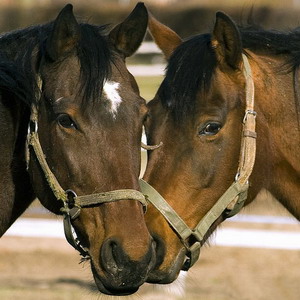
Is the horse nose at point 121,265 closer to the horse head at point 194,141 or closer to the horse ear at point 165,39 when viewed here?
the horse head at point 194,141

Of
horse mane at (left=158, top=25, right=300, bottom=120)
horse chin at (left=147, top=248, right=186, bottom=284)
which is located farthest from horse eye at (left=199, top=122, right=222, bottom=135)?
horse chin at (left=147, top=248, right=186, bottom=284)

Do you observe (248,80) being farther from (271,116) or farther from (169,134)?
(169,134)

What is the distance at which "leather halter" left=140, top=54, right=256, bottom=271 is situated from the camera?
471 centimetres

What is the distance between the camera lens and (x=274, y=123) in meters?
4.92

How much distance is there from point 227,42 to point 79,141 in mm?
1174

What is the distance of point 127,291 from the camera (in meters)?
4.28

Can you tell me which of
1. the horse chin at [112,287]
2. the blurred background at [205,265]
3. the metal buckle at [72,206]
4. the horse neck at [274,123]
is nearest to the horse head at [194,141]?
the horse neck at [274,123]

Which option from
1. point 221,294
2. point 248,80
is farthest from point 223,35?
point 221,294

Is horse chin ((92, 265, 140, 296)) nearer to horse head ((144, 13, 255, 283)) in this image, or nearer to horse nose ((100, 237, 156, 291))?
horse nose ((100, 237, 156, 291))

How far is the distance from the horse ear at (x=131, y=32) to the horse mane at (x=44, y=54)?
9cm

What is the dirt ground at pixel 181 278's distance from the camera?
8.20 meters

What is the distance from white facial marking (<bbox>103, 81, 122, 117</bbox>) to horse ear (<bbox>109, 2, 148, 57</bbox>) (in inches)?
15.0

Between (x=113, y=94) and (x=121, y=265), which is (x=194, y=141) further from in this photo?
(x=121, y=265)

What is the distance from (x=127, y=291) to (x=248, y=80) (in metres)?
1.50
